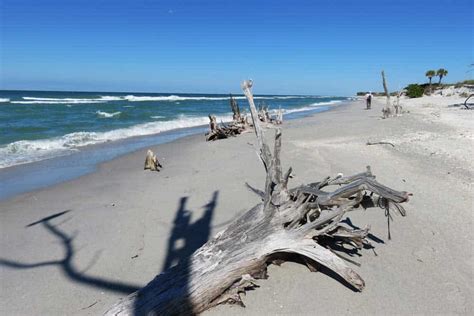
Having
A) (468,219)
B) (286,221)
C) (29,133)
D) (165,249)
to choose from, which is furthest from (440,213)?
(29,133)

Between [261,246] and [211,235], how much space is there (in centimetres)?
138

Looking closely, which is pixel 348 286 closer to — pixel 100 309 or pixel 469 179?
pixel 100 309

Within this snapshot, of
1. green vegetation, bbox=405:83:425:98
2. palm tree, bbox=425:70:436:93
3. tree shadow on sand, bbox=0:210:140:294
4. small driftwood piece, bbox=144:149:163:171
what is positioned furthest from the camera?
palm tree, bbox=425:70:436:93

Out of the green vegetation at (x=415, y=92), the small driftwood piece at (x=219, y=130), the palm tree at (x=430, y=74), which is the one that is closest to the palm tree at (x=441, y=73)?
the palm tree at (x=430, y=74)

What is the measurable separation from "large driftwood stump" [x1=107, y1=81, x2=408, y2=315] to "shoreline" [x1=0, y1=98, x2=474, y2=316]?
0.72 feet

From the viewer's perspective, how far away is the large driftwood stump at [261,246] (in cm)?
278

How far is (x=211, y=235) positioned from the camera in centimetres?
450

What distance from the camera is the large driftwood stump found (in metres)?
2.78

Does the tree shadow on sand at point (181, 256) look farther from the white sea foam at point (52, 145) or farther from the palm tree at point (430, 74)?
the palm tree at point (430, 74)

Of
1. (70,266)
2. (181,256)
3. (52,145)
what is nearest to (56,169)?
(52,145)

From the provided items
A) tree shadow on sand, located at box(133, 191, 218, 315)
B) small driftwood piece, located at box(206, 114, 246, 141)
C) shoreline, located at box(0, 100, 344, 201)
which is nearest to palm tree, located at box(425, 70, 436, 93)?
small driftwood piece, located at box(206, 114, 246, 141)

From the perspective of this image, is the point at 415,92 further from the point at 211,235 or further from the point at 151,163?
the point at 211,235

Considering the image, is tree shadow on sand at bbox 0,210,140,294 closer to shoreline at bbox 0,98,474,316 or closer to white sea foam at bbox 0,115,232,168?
shoreline at bbox 0,98,474,316

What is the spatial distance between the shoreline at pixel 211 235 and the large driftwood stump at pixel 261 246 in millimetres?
221
